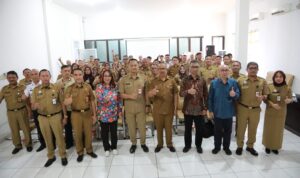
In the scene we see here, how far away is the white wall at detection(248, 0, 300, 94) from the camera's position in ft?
18.0

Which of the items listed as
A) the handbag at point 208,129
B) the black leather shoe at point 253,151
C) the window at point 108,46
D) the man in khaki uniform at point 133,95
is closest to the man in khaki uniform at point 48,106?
the man in khaki uniform at point 133,95

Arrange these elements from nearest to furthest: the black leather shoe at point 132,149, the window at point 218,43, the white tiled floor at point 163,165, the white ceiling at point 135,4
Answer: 1. the white tiled floor at point 163,165
2. the black leather shoe at point 132,149
3. the white ceiling at point 135,4
4. the window at point 218,43

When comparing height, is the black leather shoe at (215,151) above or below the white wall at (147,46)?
below

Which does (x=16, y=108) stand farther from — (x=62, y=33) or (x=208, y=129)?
(x=62, y=33)

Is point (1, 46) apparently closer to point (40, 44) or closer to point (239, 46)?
point (40, 44)

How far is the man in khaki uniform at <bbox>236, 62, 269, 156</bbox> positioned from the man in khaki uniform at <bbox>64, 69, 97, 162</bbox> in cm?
238

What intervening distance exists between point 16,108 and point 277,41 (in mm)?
6901

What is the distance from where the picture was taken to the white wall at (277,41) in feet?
18.0

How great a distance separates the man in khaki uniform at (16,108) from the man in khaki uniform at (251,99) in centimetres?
376

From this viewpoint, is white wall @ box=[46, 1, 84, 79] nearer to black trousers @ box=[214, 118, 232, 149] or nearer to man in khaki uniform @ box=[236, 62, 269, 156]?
black trousers @ box=[214, 118, 232, 149]

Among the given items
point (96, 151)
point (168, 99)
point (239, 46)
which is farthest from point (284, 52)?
point (96, 151)

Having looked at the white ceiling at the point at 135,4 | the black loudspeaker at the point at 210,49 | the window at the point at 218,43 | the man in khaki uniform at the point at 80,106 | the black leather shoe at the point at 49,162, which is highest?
the white ceiling at the point at 135,4

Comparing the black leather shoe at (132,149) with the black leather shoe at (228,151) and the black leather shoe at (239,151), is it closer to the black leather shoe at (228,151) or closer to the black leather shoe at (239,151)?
the black leather shoe at (228,151)

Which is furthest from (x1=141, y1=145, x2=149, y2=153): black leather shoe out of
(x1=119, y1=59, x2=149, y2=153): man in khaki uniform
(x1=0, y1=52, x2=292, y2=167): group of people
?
(x1=119, y1=59, x2=149, y2=153): man in khaki uniform
